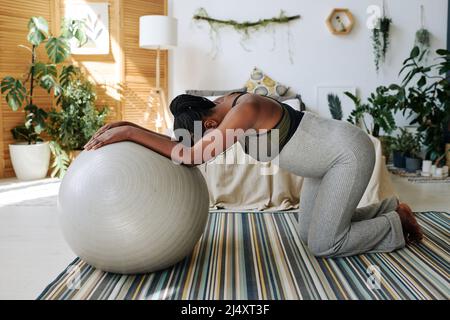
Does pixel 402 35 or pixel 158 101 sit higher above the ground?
pixel 402 35

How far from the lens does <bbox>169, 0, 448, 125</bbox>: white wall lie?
538cm

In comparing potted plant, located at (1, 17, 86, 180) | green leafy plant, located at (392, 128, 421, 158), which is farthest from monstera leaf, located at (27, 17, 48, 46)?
green leafy plant, located at (392, 128, 421, 158)

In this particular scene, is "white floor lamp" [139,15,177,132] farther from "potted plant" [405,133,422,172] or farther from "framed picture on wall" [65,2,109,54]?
"potted plant" [405,133,422,172]

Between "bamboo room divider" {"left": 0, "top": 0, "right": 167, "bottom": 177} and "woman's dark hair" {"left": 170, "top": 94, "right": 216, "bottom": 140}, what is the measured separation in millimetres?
3372

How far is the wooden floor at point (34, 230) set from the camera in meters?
1.97

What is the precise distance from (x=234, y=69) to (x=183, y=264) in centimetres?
375

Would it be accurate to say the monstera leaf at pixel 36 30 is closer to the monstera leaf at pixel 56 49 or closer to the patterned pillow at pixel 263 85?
the monstera leaf at pixel 56 49

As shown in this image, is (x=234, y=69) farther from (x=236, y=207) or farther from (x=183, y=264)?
(x=183, y=264)

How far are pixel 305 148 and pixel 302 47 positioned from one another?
370 cm

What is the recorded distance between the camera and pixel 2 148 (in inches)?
182

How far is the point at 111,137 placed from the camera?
189cm

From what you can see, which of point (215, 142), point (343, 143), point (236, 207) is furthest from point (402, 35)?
point (215, 142)
